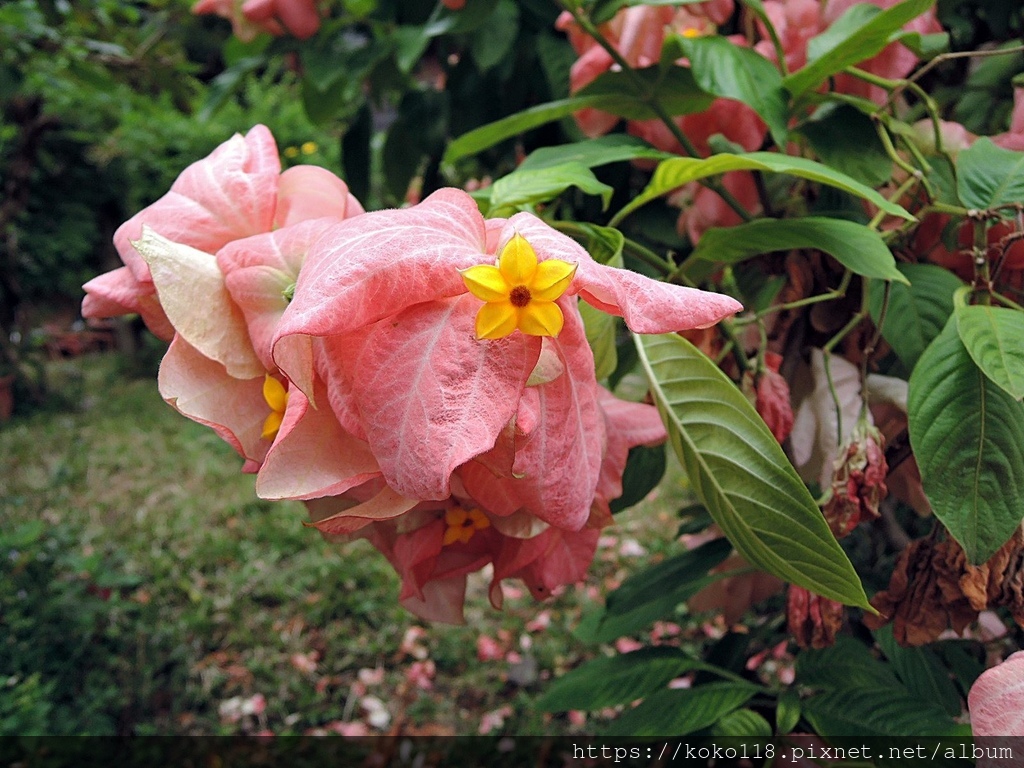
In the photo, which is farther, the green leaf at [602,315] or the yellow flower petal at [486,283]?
the green leaf at [602,315]

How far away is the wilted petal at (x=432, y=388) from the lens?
0.28 m

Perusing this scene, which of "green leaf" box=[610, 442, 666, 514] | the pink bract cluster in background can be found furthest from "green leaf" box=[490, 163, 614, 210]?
the pink bract cluster in background

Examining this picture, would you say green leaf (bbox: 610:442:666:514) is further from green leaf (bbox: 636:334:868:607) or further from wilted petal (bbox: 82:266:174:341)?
wilted petal (bbox: 82:266:174:341)

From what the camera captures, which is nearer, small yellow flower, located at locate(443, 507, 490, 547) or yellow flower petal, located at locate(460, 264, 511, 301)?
yellow flower petal, located at locate(460, 264, 511, 301)

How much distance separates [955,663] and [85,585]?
190 cm

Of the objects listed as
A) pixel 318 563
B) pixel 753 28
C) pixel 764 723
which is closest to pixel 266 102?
pixel 318 563

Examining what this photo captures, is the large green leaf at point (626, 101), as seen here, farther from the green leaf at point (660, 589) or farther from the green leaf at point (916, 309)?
the green leaf at point (660, 589)

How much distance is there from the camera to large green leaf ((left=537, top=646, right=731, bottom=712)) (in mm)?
735

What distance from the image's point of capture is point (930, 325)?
1.67 feet

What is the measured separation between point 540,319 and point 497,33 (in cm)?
76

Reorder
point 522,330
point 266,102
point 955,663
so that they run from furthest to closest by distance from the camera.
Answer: point 266,102, point 955,663, point 522,330

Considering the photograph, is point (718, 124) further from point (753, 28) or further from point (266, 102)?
point (266, 102)

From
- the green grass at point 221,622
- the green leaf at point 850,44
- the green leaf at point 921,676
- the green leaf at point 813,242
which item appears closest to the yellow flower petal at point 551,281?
the green leaf at point 813,242

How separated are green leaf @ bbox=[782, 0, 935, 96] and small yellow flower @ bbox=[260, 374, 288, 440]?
0.40m
